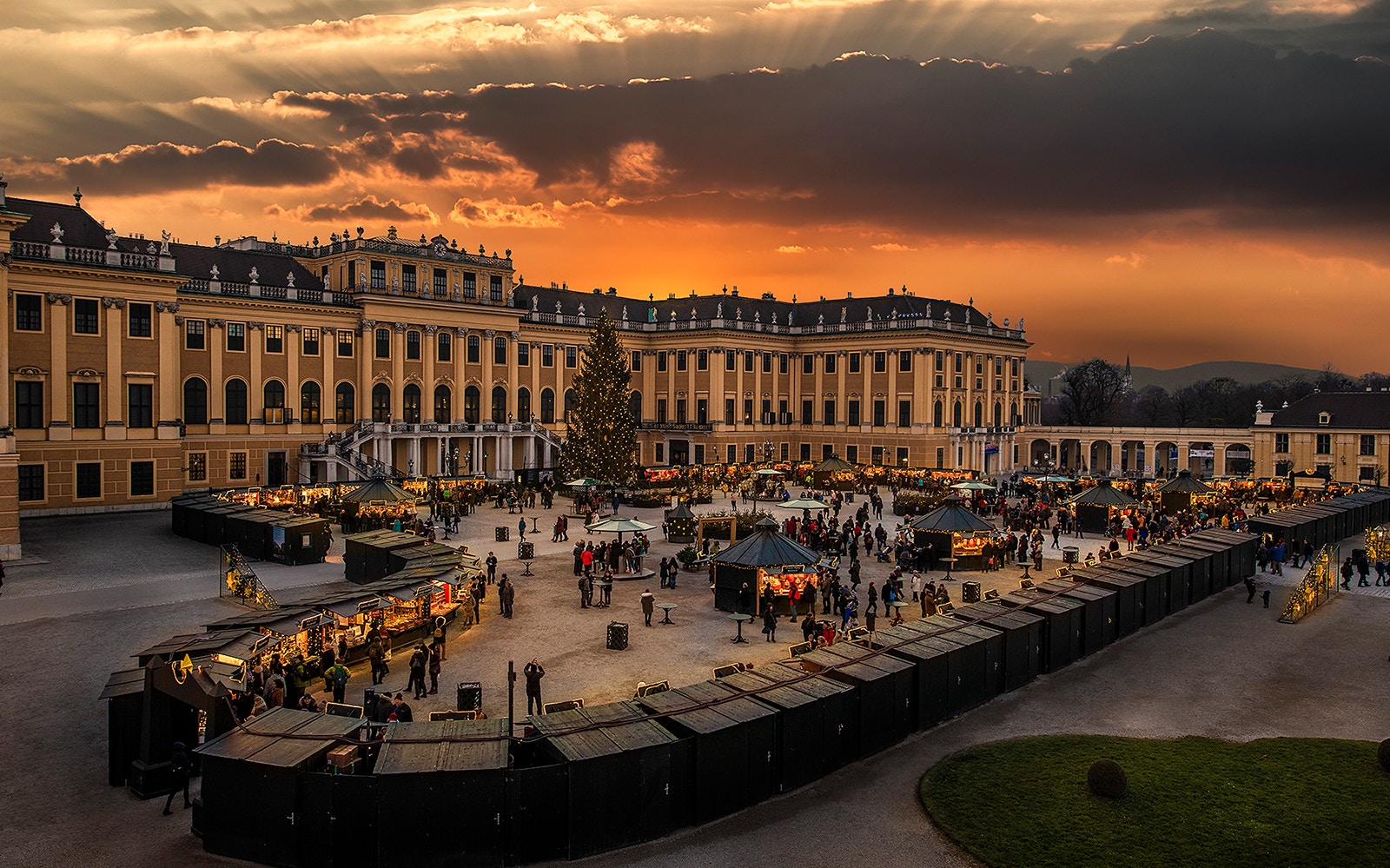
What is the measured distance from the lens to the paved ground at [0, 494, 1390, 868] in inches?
585

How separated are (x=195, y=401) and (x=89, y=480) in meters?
10.4

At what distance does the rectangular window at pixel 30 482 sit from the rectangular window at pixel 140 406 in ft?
16.6

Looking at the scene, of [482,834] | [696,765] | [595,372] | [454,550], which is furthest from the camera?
[595,372]

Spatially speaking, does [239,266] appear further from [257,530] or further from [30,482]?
[257,530]

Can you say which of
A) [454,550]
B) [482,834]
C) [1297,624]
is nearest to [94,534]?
[454,550]

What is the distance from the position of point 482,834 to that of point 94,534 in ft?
127

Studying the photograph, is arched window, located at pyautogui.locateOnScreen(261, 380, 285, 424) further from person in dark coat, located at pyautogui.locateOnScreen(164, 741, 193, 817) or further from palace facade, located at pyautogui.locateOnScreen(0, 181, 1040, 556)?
person in dark coat, located at pyautogui.locateOnScreen(164, 741, 193, 817)

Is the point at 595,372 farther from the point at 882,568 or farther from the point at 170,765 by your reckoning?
the point at 170,765

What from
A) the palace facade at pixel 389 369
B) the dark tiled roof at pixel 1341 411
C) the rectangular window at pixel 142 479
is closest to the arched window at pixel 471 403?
the palace facade at pixel 389 369

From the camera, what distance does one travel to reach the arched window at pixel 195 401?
58688 millimetres

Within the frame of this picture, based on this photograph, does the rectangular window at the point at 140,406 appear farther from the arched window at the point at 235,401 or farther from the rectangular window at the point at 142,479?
the arched window at the point at 235,401

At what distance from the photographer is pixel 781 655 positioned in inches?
1005

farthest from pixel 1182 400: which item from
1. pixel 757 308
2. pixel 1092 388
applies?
pixel 757 308

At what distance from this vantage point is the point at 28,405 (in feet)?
159
